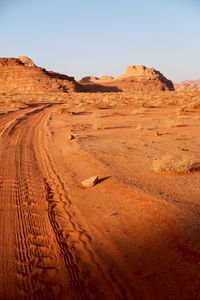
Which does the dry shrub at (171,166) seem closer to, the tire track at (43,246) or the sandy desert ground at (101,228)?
the sandy desert ground at (101,228)

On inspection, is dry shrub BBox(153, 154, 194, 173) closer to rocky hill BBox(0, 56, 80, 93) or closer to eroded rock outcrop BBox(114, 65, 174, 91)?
rocky hill BBox(0, 56, 80, 93)

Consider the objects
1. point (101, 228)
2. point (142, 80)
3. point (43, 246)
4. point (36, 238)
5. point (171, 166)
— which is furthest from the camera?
point (142, 80)

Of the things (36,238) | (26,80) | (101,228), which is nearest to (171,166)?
(101,228)

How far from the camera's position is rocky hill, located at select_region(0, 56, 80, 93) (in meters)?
70.4

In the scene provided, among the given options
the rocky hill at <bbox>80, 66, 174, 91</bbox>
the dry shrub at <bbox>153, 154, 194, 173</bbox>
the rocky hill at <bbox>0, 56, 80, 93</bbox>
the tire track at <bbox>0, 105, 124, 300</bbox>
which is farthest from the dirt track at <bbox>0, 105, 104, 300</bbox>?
the rocky hill at <bbox>80, 66, 174, 91</bbox>

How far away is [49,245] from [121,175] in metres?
2.76

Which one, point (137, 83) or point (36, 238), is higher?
point (137, 83)

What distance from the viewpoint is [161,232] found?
3.23m

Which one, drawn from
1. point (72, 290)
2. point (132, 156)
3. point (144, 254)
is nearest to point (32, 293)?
point (72, 290)

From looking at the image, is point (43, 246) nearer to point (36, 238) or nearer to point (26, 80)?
point (36, 238)

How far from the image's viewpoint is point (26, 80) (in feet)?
241

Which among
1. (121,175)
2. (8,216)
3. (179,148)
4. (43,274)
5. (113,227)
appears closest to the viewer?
(43,274)

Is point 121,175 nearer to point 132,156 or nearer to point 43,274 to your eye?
point 132,156

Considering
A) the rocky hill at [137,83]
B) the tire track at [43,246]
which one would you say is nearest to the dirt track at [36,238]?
the tire track at [43,246]
